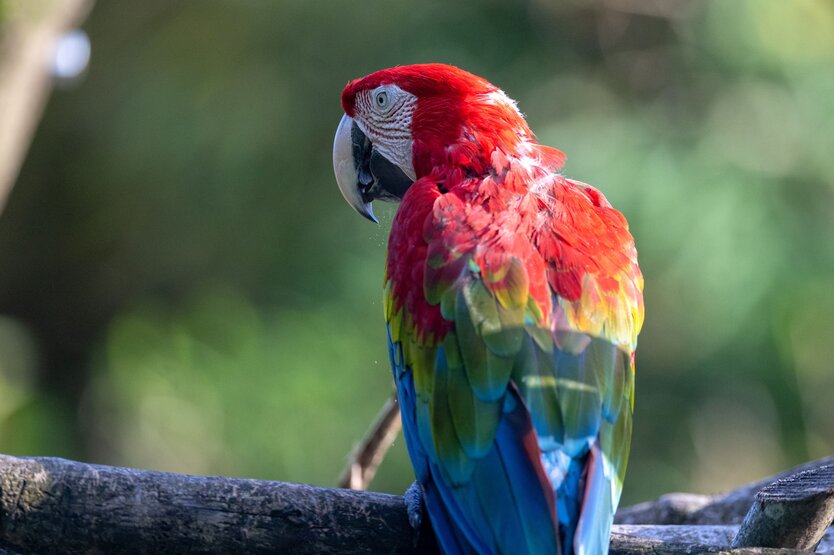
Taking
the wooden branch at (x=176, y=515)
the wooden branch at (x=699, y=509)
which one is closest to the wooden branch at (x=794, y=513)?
the wooden branch at (x=176, y=515)

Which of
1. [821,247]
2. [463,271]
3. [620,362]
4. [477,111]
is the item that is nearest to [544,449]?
[620,362]

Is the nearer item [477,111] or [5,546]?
[5,546]

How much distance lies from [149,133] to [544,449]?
525 cm

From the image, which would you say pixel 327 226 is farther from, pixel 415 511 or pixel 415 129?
pixel 415 511

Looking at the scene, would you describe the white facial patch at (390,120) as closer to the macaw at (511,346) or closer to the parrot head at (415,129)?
the parrot head at (415,129)

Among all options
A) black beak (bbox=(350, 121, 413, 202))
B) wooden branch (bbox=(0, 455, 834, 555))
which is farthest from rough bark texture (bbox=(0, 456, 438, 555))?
black beak (bbox=(350, 121, 413, 202))

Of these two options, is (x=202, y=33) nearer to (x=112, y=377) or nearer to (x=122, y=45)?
(x=122, y=45)

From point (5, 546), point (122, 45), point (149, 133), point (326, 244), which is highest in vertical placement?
point (5, 546)

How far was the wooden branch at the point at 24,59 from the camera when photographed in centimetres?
399

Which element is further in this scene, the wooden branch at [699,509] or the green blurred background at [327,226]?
the green blurred background at [327,226]

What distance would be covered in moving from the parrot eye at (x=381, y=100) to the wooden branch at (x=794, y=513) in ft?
3.66

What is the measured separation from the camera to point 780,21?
16.7 feet

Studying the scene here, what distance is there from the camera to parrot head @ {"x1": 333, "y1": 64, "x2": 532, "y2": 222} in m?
1.82

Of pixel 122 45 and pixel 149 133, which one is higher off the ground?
pixel 122 45
